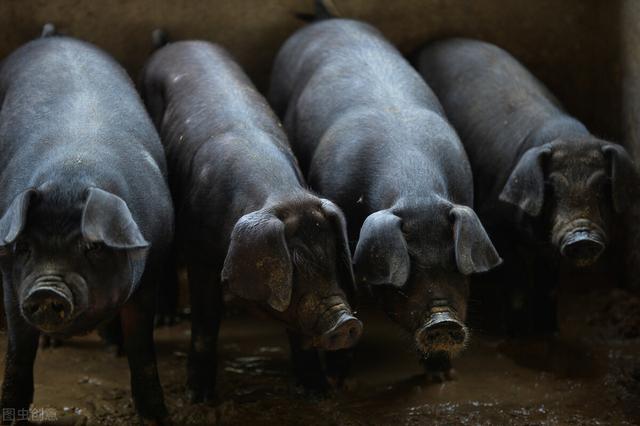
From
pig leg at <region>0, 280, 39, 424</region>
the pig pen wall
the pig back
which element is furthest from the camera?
the pig pen wall

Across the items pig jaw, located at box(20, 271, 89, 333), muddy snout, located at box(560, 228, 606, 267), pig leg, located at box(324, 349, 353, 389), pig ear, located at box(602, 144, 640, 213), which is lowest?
pig leg, located at box(324, 349, 353, 389)

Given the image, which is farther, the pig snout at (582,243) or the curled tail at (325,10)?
the curled tail at (325,10)

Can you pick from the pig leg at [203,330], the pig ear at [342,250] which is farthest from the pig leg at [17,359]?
the pig ear at [342,250]

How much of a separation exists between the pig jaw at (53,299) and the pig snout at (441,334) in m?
1.53

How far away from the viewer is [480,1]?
7727mm

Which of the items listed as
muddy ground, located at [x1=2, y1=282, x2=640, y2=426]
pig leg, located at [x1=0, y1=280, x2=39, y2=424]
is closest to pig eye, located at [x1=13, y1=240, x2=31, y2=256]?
pig leg, located at [x1=0, y1=280, x2=39, y2=424]

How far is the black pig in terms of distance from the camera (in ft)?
15.7

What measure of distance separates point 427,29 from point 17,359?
375 cm

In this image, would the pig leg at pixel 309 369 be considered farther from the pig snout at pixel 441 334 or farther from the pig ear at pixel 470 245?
the pig ear at pixel 470 245

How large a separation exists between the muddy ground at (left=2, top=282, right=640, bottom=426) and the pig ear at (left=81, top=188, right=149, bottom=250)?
47.0 inches

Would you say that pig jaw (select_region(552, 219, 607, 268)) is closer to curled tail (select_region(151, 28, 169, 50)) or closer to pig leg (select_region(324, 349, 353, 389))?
pig leg (select_region(324, 349, 353, 389))

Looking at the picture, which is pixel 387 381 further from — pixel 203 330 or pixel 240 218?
pixel 240 218

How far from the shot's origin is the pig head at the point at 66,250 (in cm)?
472

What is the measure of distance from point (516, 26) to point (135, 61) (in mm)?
2542
